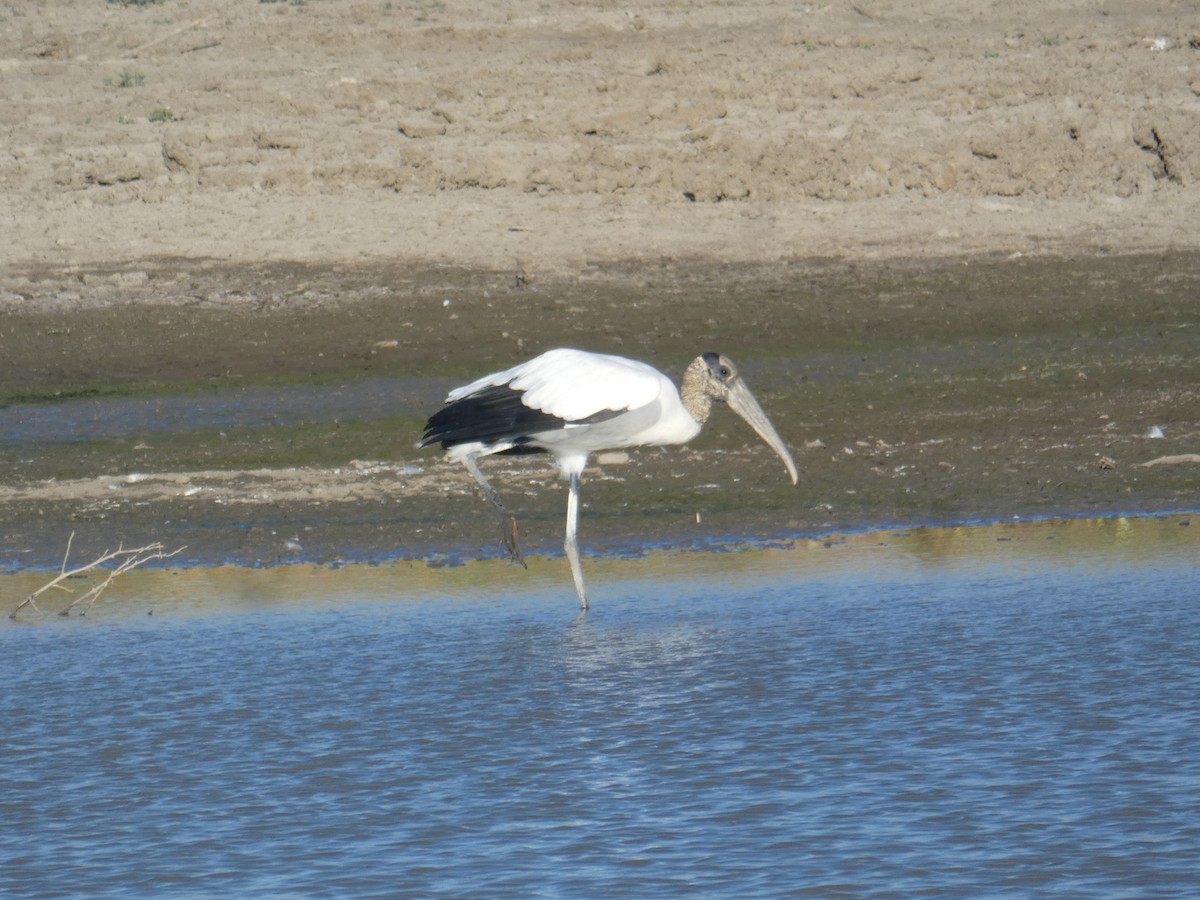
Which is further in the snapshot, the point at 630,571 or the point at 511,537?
the point at 630,571

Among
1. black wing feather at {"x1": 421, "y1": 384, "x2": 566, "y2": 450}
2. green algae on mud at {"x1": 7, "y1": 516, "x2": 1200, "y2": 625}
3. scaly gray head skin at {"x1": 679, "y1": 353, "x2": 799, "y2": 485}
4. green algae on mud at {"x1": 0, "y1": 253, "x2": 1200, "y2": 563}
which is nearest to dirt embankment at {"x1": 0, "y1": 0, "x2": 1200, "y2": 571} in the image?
green algae on mud at {"x1": 0, "y1": 253, "x2": 1200, "y2": 563}

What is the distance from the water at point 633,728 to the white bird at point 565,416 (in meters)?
0.45

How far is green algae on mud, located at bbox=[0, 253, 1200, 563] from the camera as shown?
27.6ft

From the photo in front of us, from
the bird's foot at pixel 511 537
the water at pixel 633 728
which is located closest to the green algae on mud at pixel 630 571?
the water at pixel 633 728

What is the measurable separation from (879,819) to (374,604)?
2.94 meters

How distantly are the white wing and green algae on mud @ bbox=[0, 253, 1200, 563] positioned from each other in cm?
92

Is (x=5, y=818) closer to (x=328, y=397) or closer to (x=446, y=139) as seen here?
(x=328, y=397)

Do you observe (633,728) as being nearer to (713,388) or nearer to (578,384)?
(578,384)

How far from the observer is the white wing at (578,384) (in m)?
7.14

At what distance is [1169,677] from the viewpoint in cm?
580

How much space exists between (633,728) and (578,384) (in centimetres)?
207

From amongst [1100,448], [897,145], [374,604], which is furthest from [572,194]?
[374,604]

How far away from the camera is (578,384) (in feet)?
23.5

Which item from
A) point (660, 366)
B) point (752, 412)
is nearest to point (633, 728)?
point (752, 412)
